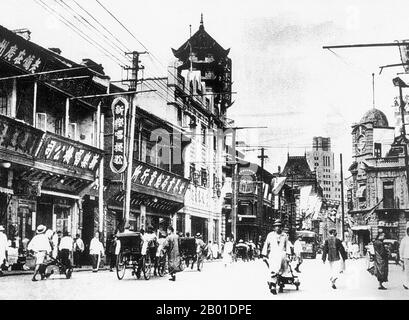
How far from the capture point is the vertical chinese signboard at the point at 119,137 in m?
20.9

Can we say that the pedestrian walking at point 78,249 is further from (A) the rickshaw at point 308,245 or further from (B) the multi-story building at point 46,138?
(A) the rickshaw at point 308,245

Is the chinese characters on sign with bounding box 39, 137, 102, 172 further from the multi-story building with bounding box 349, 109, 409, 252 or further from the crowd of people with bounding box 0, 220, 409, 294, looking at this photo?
the multi-story building with bounding box 349, 109, 409, 252

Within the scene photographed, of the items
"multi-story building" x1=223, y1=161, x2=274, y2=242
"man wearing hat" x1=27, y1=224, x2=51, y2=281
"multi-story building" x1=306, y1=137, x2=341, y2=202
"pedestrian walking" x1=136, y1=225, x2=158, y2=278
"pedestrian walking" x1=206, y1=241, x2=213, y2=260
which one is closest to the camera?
"man wearing hat" x1=27, y1=224, x2=51, y2=281

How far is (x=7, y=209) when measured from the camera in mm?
17031

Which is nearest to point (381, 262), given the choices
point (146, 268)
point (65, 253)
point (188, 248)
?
point (146, 268)

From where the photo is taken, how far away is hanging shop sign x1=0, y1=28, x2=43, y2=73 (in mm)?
15070

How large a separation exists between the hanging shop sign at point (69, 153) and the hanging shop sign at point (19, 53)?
88.6 inches

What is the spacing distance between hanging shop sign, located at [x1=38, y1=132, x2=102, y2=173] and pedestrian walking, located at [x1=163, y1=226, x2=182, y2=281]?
504 centimetres

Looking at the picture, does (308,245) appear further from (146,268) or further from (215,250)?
(146,268)

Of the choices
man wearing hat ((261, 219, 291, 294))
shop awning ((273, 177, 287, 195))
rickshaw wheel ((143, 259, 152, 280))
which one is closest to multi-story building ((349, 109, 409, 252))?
shop awning ((273, 177, 287, 195))

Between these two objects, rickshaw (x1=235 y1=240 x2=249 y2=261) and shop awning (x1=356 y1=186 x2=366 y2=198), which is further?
shop awning (x1=356 y1=186 x2=366 y2=198)
